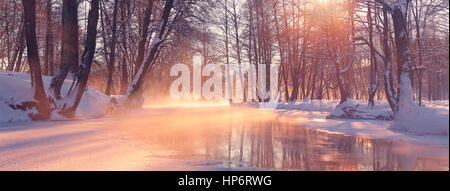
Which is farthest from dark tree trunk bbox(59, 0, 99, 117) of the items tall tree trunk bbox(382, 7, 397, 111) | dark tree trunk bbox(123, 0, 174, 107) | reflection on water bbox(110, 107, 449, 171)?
tall tree trunk bbox(382, 7, 397, 111)

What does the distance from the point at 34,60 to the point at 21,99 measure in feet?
4.49

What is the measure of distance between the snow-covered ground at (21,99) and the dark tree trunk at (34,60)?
30 centimetres

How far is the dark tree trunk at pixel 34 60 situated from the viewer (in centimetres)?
1116

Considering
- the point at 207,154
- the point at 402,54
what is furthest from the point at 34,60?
the point at 402,54

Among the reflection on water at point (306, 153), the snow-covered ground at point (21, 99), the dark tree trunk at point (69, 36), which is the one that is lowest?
the reflection on water at point (306, 153)

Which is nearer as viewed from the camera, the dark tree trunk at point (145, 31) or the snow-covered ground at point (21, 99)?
the snow-covered ground at point (21, 99)

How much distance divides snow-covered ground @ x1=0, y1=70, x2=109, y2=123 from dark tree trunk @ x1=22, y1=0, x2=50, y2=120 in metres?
0.30

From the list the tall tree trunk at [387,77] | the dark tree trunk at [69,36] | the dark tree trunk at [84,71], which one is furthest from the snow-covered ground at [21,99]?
Result: the tall tree trunk at [387,77]

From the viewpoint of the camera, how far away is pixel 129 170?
4.16 metres

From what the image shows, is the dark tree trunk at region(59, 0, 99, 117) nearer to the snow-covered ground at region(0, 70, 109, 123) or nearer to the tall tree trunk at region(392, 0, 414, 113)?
the snow-covered ground at region(0, 70, 109, 123)

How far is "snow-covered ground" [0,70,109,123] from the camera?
35.2ft

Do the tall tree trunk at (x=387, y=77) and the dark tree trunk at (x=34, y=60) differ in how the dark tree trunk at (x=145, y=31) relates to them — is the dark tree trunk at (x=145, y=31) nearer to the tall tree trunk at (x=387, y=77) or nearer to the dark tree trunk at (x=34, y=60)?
the dark tree trunk at (x=34, y=60)
